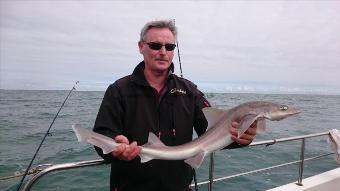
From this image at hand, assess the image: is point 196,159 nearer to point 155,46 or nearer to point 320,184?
point 155,46

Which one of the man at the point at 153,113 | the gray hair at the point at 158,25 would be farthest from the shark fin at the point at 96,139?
the gray hair at the point at 158,25

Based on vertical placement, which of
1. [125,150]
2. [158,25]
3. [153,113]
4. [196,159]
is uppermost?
[158,25]

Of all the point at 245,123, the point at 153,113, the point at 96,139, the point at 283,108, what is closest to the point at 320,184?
the point at 283,108

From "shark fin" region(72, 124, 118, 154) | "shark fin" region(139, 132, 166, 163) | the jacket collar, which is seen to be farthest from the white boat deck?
"shark fin" region(72, 124, 118, 154)

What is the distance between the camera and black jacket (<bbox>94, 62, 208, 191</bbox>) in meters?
3.08

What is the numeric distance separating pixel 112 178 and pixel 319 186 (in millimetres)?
3972

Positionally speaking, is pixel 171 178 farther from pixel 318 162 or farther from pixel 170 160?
pixel 318 162

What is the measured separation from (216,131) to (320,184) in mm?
3566

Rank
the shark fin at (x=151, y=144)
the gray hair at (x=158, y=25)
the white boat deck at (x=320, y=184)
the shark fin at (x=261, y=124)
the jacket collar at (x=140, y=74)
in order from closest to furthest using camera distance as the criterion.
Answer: the shark fin at (x=151, y=144)
the shark fin at (x=261, y=124)
the jacket collar at (x=140, y=74)
the gray hair at (x=158, y=25)
the white boat deck at (x=320, y=184)

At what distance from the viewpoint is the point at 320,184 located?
5.63 meters

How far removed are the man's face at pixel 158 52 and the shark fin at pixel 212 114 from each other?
1.99 feet

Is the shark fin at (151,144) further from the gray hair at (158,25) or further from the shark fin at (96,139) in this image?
the gray hair at (158,25)

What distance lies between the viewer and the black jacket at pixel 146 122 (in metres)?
3.08

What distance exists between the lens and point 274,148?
18.5 m
